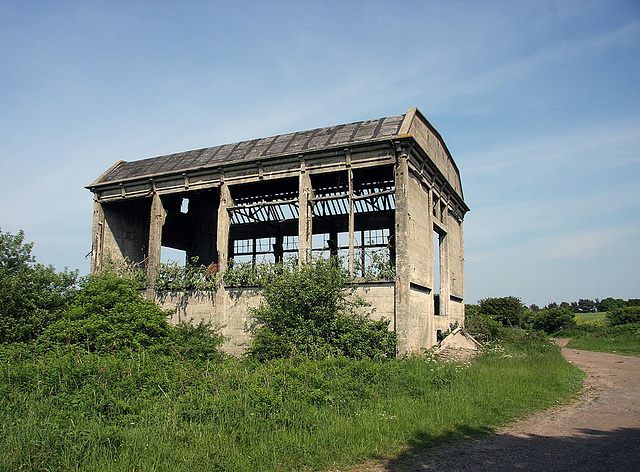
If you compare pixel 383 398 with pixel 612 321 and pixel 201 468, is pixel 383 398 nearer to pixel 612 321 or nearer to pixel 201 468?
pixel 201 468

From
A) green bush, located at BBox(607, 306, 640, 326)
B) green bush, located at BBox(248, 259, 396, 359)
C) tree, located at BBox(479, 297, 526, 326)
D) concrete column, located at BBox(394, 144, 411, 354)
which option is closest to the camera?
green bush, located at BBox(248, 259, 396, 359)

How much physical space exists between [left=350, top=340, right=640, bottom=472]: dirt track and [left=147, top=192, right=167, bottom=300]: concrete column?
15257mm

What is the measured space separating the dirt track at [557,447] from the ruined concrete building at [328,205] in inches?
244

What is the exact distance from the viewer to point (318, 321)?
47.4 ft

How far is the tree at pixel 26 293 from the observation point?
14492mm

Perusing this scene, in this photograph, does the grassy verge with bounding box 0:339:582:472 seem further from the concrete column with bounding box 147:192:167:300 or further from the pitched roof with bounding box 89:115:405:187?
the pitched roof with bounding box 89:115:405:187

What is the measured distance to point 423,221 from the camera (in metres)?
18.0

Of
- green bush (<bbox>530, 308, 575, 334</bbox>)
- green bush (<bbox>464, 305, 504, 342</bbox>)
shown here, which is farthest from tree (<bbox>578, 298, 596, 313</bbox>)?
green bush (<bbox>464, 305, 504, 342</bbox>)

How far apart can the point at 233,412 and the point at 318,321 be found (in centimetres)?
713

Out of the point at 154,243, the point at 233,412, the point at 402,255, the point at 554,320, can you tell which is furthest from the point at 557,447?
the point at 554,320

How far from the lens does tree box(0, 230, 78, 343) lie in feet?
47.5

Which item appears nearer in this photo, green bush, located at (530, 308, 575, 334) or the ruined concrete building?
the ruined concrete building

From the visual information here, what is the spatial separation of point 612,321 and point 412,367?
31.1 metres

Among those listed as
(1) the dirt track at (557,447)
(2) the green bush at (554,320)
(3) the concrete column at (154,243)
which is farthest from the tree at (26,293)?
(2) the green bush at (554,320)
